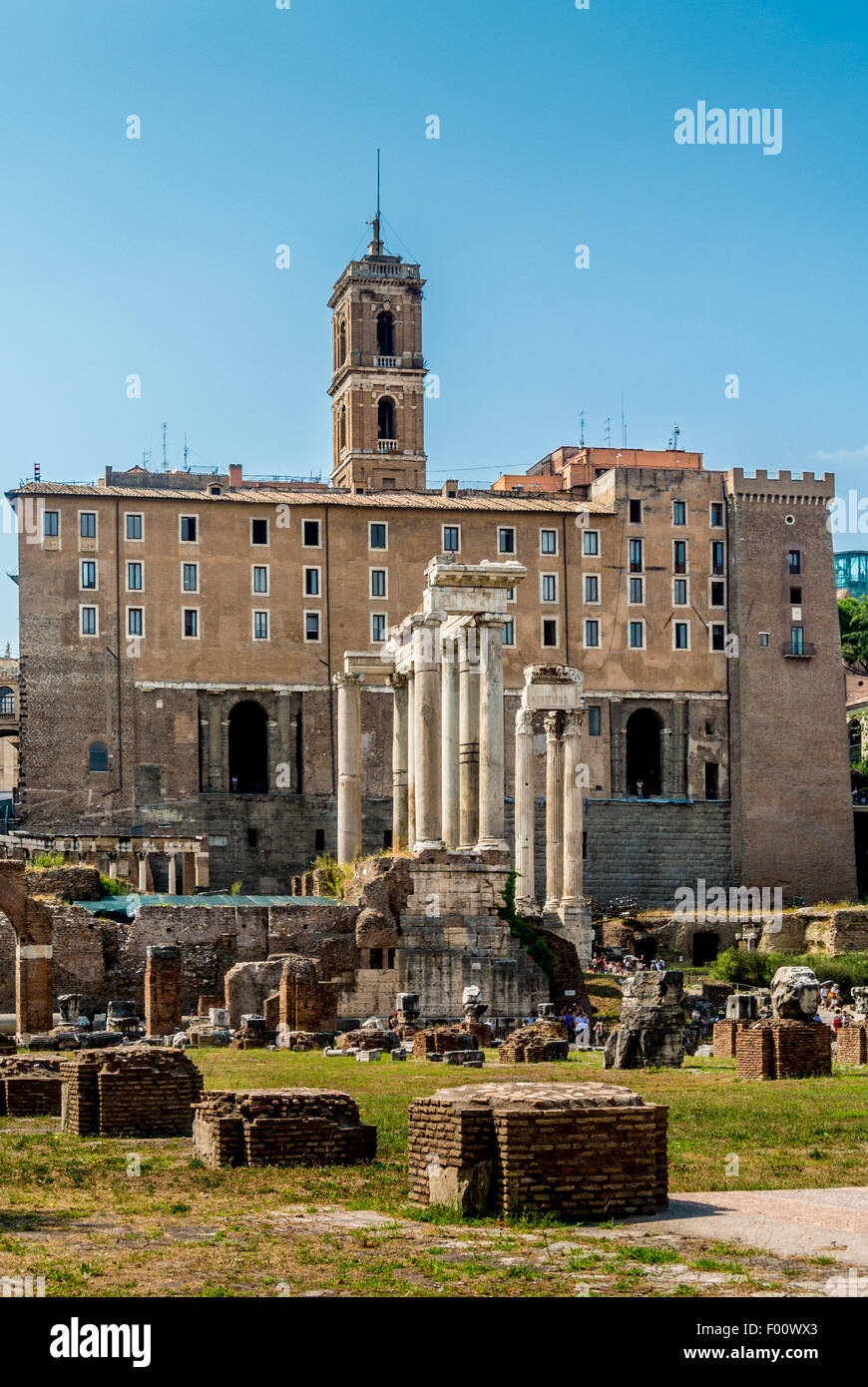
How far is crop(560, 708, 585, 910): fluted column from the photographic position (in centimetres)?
4984

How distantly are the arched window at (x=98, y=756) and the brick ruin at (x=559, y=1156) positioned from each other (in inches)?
2081

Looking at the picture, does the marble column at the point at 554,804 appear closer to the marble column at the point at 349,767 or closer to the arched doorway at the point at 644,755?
the marble column at the point at 349,767

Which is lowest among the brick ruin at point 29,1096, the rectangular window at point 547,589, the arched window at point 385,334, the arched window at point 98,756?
the brick ruin at point 29,1096

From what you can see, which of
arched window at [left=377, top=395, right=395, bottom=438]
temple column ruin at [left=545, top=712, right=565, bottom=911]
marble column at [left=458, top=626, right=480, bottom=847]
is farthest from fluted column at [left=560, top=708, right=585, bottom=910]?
arched window at [left=377, top=395, right=395, bottom=438]

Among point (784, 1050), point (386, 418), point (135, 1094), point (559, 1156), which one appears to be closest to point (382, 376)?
point (386, 418)

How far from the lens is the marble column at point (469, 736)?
4103 centimetres

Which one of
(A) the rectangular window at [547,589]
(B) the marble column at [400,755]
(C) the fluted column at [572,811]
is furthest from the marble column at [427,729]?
(A) the rectangular window at [547,589]

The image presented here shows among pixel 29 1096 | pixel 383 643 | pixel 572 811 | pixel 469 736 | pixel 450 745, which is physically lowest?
pixel 29 1096

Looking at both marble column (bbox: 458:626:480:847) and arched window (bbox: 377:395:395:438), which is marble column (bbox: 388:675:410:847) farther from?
arched window (bbox: 377:395:395:438)

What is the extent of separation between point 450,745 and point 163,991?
10.8 m

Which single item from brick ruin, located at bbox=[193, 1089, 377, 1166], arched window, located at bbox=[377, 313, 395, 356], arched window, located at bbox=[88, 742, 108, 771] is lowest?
brick ruin, located at bbox=[193, 1089, 377, 1166]

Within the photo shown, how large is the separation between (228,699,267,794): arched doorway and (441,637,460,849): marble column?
2469 cm

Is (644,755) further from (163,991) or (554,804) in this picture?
(163,991)

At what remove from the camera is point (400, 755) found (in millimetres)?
49656
